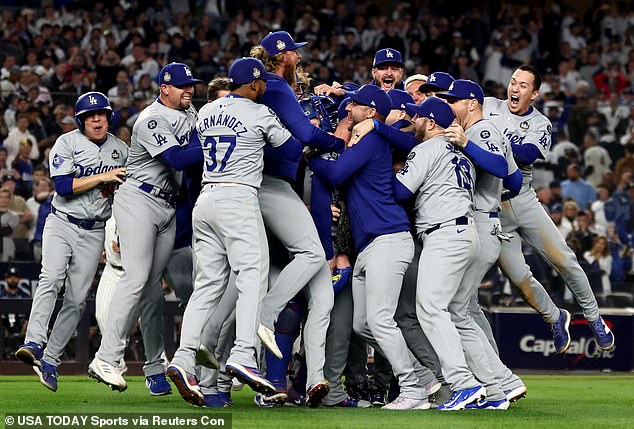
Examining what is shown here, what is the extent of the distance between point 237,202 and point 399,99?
186 centimetres

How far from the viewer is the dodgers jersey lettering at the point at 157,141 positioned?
971cm

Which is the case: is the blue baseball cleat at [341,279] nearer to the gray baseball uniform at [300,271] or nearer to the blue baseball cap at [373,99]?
the gray baseball uniform at [300,271]

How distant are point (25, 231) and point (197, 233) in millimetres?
6650

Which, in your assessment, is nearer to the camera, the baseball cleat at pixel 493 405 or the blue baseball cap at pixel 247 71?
the blue baseball cap at pixel 247 71

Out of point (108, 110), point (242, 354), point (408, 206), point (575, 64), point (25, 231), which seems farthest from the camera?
point (575, 64)

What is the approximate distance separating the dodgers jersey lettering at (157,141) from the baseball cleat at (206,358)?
1.67 metres

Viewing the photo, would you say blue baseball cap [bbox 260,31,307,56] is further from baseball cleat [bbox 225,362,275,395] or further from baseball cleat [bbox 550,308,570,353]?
baseball cleat [bbox 550,308,570,353]

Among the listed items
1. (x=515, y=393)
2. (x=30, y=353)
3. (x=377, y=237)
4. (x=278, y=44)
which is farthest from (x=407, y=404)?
(x=30, y=353)

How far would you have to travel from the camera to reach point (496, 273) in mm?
15578

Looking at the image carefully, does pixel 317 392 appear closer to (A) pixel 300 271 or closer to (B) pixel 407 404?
(B) pixel 407 404

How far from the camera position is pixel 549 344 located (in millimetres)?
15289

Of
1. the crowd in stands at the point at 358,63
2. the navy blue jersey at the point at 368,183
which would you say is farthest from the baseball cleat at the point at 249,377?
the crowd in stands at the point at 358,63

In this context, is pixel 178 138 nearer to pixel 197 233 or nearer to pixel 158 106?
pixel 158 106

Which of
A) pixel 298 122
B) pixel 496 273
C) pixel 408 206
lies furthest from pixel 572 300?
pixel 298 122
